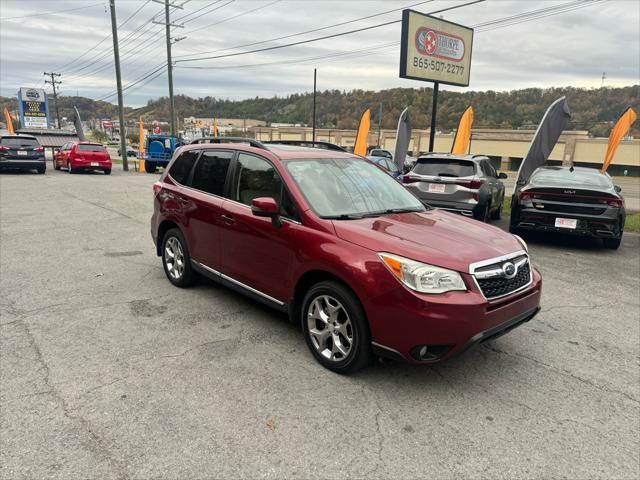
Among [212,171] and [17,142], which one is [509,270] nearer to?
[212,171]

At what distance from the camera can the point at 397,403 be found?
3.16 metres

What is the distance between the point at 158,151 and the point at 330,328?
24.9m

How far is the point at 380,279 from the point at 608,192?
654cm

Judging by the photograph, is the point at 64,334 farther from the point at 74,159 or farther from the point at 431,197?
the point at 74,159

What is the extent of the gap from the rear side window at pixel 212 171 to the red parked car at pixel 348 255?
16 millimetres

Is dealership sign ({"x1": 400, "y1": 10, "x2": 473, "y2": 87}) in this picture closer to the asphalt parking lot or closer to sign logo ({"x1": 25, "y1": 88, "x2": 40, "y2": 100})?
the asphalt parking lot

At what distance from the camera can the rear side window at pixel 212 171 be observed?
15.5 feet

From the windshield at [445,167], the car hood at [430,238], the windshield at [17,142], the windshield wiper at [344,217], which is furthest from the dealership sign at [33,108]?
the car hood at [430,238]

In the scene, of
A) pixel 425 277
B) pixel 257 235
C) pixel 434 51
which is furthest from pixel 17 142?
pixel 425 277

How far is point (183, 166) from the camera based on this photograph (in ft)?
17.9

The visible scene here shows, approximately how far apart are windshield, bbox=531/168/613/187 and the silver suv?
1.01m

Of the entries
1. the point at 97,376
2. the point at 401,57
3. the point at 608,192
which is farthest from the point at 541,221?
the point at 401,57

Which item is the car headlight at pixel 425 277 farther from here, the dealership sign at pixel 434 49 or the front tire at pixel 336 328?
the dealership sign at pixel 434 49

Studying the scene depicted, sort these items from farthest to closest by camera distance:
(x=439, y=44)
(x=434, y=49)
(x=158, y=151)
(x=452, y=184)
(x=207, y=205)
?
(x=158, y=151)
(x=439, y=44)
(x=434, y=49)
(x=452, y=184)
(x=207, y=205)
